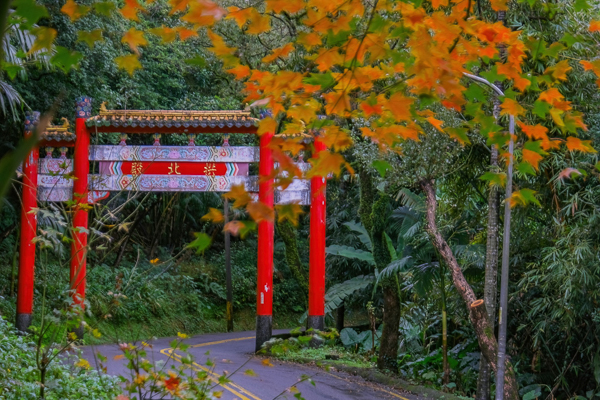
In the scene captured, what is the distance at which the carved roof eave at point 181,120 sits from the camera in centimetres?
1141

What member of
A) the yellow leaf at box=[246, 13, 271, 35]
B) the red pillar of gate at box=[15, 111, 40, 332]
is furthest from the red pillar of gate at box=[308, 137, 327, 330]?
the yellow leaf at box=[246, 13, 271, 35]

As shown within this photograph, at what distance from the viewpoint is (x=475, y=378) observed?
34.8 ft

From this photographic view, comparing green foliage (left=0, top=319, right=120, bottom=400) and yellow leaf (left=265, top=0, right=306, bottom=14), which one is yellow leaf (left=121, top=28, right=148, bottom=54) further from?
green foliage (left=0, top=319, right=120, bottom=400)

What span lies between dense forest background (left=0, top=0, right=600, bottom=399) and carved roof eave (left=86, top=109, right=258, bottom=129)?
0.57 meters

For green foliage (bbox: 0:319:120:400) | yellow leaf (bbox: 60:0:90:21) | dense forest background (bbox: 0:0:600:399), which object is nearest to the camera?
yellow leaf (bbox: 60:0:90:21)

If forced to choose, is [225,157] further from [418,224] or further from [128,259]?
[128,259]

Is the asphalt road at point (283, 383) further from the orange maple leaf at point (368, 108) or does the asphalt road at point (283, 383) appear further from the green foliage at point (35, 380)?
the orange maple leaf at point (368, 108)

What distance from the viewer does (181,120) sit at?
1143cm

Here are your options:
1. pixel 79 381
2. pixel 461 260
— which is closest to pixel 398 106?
pixel 79 381

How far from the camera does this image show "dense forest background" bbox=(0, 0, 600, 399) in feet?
26.4

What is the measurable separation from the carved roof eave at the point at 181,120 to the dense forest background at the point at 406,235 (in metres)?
0.57

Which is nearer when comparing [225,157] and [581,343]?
[581,343]

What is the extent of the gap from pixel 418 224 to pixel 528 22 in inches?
163

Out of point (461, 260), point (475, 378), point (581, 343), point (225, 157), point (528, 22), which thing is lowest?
point (475, 378)
